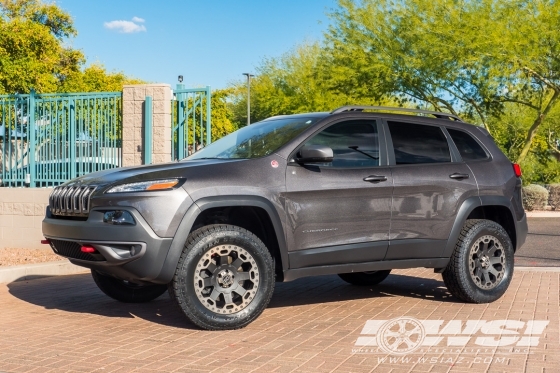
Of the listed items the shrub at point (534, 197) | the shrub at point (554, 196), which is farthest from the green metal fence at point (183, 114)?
the shrub at point (554, 196)

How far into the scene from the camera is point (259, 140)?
7.44 meters

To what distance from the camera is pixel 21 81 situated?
1775 cm

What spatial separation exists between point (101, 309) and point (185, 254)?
181 cm

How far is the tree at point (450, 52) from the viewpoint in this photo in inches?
1020

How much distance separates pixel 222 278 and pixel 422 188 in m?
2.20

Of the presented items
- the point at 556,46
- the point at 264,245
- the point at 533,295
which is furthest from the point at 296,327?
the point at 556,46

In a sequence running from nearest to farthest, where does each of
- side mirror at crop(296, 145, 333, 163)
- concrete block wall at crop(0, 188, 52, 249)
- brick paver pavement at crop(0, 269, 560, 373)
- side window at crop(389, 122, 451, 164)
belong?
brick paver pavement at crop(0, 269, 560, 373)
side mirror at crop(296, 145, 333, 163)
side window at crop(389, 122, 451, 164)
concrete block wall at crop(0, 188, 52, 249)

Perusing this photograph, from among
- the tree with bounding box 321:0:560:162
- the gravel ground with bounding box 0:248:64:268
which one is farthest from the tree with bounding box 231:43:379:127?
the gravel ground with bounding box 0:248:64:268

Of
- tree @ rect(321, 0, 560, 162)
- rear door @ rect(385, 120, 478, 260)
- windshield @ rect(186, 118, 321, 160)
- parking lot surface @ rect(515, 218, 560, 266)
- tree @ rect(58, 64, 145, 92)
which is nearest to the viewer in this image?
windshield @ rect(186, 118, 321, 160)

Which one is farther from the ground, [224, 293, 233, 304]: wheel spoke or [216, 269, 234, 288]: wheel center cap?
[216, 269, 234, 288]: wheel center cap

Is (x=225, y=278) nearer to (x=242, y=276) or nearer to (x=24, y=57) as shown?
(x=242, y=276)

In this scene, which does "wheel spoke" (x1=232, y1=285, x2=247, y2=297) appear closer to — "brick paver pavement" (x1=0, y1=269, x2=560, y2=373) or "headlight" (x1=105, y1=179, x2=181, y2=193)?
"brick paver pavement" (x1=0, y1=269, x2=560, y2=373)

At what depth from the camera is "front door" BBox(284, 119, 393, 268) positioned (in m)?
6.97

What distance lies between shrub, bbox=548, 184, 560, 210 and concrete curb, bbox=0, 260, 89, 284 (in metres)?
24.2
